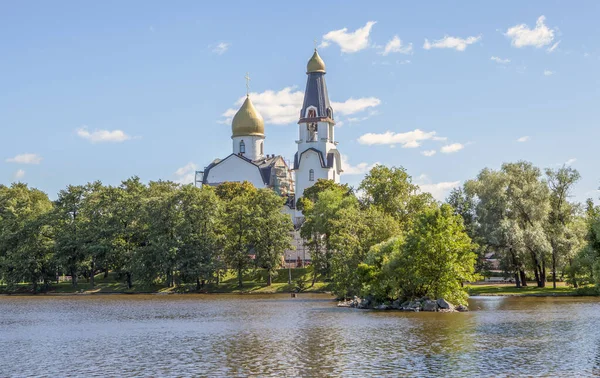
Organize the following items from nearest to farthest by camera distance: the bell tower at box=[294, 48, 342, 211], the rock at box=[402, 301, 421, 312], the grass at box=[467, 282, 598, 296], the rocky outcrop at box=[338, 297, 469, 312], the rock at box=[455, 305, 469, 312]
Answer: the rock at box=[455, 305, 469, 312]
the rocky outcrop at box=[338, 297, 469, 312]
the rock at box=[402, 301, 421, 312]
the grass at box=[467, 282, 598, 296]
the bell tower at box=[294, 48, 342, 211]

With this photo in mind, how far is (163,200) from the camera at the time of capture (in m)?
90.4

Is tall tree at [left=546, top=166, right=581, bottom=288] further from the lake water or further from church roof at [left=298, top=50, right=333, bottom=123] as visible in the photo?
church roof at [left=298, top=50, right=333, bottom=123]

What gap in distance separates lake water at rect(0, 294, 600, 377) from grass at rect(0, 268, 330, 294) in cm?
3095

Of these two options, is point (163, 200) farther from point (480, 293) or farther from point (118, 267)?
point (480, 293)

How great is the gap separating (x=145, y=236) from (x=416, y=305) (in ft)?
156

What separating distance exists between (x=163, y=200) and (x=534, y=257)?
1694 inches

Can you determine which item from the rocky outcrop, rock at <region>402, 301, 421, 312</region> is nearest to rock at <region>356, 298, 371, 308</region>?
the rocky outcrop

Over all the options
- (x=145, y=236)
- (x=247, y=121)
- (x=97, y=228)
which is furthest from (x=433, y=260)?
(x=247, y=121)

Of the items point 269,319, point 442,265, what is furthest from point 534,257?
point 269,319

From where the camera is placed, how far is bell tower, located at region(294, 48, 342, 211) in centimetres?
14000

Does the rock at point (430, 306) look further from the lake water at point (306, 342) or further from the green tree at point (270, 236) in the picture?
the green tree at point (270, 236)

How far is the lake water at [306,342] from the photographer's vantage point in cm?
2850

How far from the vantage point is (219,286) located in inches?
3629

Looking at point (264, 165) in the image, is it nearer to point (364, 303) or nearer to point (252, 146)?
point (252, 146)
